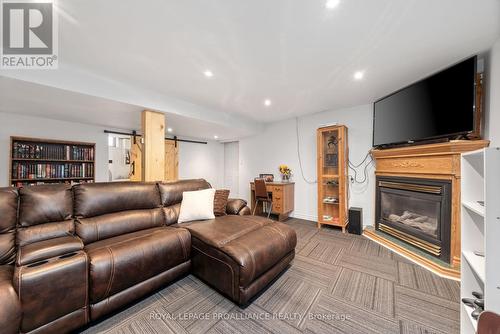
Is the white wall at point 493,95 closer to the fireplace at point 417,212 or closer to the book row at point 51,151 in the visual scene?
the fireplace at point 417,212

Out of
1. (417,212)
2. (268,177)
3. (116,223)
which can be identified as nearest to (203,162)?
(268,177)

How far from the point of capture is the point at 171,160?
5059 mm

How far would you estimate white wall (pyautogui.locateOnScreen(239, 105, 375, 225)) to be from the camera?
341cm

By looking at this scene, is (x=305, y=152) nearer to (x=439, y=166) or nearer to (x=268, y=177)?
(x=268, y=177)

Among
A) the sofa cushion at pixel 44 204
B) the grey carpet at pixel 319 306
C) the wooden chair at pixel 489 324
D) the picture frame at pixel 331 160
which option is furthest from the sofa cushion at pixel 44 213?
the picture frame at pixel 331 160

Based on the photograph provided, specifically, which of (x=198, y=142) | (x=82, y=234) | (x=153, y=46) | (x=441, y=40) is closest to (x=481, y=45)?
(x=441, y=40)

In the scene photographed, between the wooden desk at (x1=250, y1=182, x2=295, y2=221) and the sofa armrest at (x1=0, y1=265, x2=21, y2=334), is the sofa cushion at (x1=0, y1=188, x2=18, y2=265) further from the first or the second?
the wooden desk at (x1=250, y1=182, x2=295, y2=221)

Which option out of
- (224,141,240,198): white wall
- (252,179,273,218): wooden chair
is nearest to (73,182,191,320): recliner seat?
(252,179,273,218): wooden chair

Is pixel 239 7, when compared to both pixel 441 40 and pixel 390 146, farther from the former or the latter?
pixel 390 146

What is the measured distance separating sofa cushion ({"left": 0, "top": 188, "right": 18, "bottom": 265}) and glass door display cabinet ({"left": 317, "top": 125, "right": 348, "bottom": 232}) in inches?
151

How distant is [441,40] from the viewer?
5.53 feet

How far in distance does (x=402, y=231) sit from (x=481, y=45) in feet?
7.46

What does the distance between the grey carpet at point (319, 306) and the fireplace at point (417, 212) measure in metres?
0.41

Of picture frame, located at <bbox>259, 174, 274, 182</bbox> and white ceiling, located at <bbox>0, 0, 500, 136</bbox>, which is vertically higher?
white ceiling, located at <bbox>0, 0, 500, 136</bbox>
